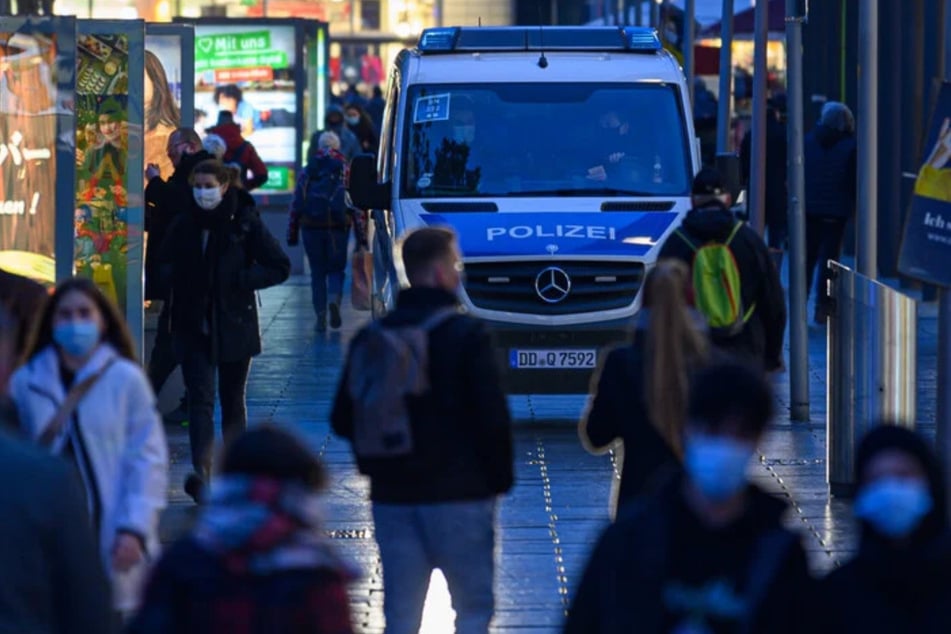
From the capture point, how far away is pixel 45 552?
422 centimetres

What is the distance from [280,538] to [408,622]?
2657mm

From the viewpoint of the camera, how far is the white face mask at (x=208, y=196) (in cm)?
998

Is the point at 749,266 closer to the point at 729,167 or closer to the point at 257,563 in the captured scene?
the point at 729,167

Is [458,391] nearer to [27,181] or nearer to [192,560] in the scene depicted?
[192,560]

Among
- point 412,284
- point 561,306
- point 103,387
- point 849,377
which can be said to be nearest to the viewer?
point 103,387

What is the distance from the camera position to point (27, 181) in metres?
10.7

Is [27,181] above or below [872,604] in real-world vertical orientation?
above

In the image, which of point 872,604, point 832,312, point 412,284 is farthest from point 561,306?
point 872,604

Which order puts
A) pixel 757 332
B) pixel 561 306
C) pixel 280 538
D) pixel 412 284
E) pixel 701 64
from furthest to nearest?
pixel 701 64
pixel 561 306
pixel 757 332
pixel 412 284
pixel 280 538

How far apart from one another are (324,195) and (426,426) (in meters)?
12.6

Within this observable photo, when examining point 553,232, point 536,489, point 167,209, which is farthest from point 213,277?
Result: point 553,232

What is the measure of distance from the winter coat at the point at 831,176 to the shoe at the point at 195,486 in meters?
9.34

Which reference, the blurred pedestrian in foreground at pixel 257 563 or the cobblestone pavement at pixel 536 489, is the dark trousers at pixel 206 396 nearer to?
the cobblestone pavement at pixel 536 489

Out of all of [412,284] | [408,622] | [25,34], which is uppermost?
[25,34]
